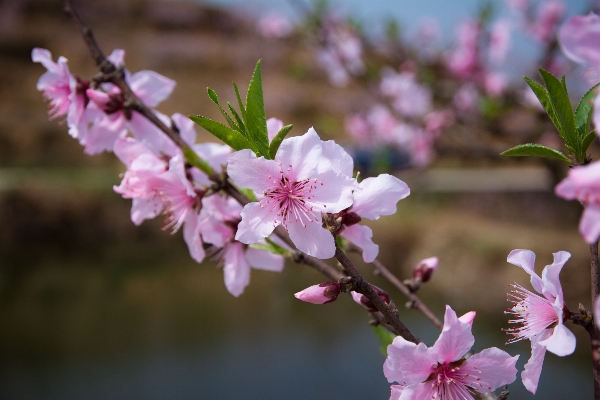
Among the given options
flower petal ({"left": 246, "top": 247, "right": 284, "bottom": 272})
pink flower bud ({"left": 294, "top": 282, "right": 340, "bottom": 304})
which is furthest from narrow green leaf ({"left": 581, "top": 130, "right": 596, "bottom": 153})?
flower petal ({"left": 246, "top": 247, "right": 284, "bottom": 272})

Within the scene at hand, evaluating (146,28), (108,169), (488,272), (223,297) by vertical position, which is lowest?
(488,272)

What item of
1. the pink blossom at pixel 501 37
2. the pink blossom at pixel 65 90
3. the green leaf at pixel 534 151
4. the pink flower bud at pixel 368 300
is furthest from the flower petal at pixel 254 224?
the pink blossom at pixel 501 37

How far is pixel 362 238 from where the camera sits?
50 centimetres

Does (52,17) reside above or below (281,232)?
above

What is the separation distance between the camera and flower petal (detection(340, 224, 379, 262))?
496mm

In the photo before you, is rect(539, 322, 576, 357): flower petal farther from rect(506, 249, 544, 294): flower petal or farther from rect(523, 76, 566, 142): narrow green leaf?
rect(523, 76, 566, 142): narrow green leaf

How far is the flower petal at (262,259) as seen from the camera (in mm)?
635

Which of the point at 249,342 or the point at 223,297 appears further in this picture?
the point at 223,297

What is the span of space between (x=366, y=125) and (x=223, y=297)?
2001mm

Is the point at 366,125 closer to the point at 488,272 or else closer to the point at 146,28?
the point at 488,272

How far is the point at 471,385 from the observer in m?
A: 0.45

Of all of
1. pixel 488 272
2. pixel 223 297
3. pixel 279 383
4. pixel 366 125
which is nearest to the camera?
pixel 279 383

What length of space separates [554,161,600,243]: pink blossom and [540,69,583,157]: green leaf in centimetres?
18

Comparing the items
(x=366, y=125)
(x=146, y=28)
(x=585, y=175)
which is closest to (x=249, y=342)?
(x=366, y=125)
